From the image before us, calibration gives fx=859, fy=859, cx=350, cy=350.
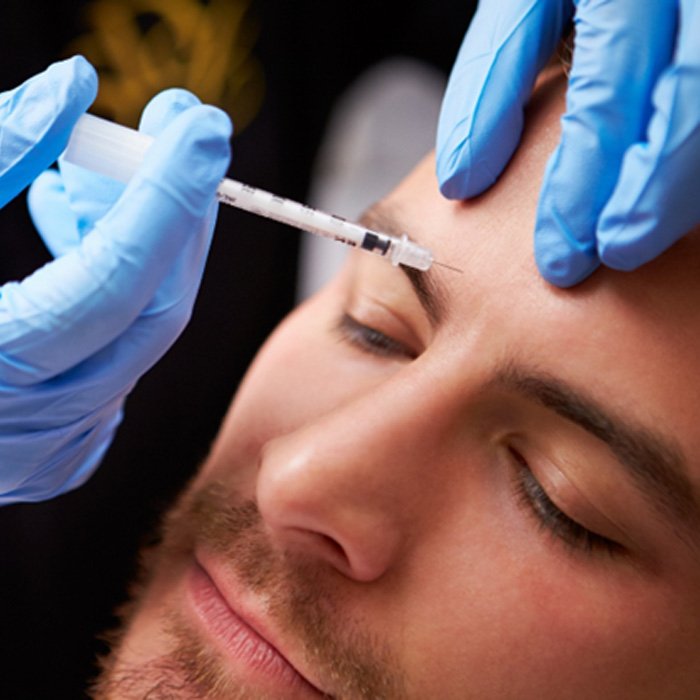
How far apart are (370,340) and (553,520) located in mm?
339

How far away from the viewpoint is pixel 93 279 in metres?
0.85

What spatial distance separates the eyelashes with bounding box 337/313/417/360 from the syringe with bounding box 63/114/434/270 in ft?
0.44

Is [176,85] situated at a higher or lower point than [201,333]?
higher

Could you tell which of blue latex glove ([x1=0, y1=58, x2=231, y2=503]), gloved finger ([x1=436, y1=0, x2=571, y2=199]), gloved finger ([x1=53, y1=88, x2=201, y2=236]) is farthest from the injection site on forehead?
gloved finger ([x1=53, y1=88, x2=201, y2=236])

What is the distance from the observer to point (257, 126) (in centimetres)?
174

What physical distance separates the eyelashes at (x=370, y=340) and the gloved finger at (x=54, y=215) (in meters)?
0.38

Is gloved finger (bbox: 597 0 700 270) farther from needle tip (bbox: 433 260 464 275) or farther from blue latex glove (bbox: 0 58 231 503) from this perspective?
blue latex glove (bbox: 0 58 231 503)

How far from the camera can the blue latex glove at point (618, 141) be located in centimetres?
79

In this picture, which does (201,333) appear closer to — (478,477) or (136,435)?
(136,435)

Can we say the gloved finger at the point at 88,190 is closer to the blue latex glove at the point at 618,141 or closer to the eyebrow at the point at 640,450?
the blue latex glove at the point at 618,141

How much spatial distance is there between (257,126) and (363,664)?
1.14 metres

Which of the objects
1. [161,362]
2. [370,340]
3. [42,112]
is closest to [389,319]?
[370,340]

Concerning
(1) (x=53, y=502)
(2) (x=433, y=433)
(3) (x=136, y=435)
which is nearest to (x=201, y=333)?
(3) (x=136, y=435)

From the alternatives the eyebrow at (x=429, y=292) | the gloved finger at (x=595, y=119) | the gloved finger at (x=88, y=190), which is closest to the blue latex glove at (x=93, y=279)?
the gloved finger at (x=88, y=190)
